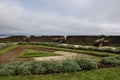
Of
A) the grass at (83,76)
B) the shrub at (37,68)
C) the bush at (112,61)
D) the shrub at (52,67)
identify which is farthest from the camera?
the bush at (112,61)

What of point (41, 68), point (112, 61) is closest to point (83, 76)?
point (41, 68)

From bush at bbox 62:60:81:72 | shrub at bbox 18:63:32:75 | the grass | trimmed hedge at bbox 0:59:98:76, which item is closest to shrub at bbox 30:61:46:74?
trimmed hedge at bbox 0:59:98:76

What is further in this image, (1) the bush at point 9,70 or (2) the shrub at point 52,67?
(2) the shrub at point 52,67

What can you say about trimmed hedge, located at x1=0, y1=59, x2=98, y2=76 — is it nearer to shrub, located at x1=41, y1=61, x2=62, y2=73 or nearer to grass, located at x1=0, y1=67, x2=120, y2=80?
shrub, located at x1=41, y1=61, x2=62, y2=73

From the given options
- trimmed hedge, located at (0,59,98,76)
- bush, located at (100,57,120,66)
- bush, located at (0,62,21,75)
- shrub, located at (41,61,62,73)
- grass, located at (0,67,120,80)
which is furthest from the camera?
bush, located at (100,57,120,66)

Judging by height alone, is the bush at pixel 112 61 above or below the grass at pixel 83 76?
above

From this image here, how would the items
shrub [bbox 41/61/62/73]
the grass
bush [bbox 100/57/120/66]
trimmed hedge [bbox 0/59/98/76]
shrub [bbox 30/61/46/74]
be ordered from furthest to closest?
bush [bbox 100/57/120/66], shrub [bbox 41/61/62/73], shrub [bbox 30/61/46/74], trimmed hedge [bbox 0/59/98/76], the grass

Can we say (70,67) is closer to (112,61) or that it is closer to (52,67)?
(52,67)

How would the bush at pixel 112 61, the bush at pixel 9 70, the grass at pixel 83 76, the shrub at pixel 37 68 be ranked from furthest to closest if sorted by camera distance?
the bush at pixel 112 61, the shrub at pixel 37 68, the bush at pixel 9 70, the grass at pixel 83 76

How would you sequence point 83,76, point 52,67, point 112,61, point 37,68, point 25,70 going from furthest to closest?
point 112,61
point 52,67
point 37,68
point 25,70
point 83,76

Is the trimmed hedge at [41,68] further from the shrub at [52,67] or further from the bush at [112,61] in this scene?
the bush at [112,61]

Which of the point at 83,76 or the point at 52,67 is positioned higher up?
the point at 52,67

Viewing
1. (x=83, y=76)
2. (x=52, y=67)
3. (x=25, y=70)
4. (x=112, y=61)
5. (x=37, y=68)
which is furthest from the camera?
(x=112, y=61)

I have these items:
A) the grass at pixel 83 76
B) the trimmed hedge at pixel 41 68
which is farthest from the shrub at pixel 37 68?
the grass at pixel 83 76
